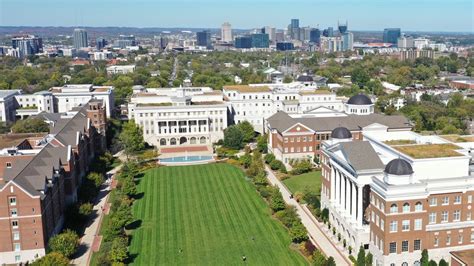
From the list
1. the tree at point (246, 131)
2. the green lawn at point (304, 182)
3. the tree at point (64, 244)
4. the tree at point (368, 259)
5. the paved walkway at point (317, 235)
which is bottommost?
the paved walkway at point (317, 235)

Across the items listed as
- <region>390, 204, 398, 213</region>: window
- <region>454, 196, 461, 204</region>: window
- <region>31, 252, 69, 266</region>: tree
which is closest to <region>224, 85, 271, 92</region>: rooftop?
<region>454, 196, 461, 204</region>: window

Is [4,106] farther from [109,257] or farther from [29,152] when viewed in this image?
[109,257]

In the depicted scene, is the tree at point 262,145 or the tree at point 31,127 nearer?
the tree at point 31,127

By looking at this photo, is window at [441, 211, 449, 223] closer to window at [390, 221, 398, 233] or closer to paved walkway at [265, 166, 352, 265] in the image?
window at [390, 221, 398, 233]

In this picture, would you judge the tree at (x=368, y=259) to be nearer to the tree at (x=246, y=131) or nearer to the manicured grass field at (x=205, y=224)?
the manicured grass field at (x=205, y=224)

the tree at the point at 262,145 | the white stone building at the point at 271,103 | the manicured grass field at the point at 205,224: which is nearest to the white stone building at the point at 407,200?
the manicured grass field at the point at 205,224

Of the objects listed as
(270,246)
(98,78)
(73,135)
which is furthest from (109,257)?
(98,78)
